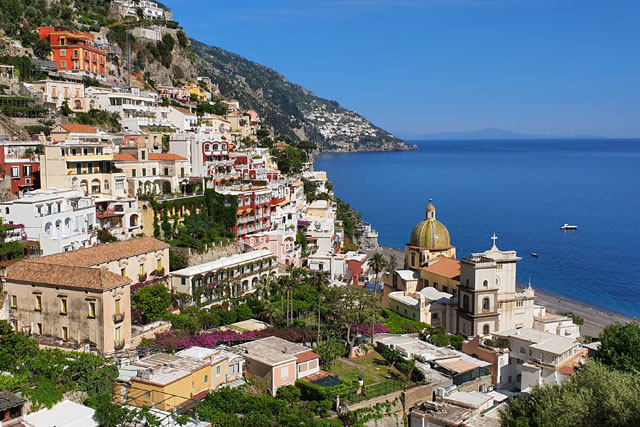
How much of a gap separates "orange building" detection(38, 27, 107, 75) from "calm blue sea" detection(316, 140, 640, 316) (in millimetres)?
45392

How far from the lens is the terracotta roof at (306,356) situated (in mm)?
29469

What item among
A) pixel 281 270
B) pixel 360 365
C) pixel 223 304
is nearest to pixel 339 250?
pixel 281 270

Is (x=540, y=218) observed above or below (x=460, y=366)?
below

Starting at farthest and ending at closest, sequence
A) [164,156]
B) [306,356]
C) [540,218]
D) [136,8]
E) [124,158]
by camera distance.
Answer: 1. [540,218]
2. [136,8]
3. [164,156]
4. [124,158]
5. [306,356]

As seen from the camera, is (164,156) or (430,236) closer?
(164,156)

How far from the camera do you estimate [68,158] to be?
4103 centimetres

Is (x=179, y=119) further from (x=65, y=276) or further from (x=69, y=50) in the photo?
(x=65, y=276)

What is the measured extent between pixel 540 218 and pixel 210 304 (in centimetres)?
9107

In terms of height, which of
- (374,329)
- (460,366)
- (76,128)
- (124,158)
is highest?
(76,128)

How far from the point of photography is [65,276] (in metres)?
28.1

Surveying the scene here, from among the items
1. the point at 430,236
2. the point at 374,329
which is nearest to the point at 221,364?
the point at 374,329

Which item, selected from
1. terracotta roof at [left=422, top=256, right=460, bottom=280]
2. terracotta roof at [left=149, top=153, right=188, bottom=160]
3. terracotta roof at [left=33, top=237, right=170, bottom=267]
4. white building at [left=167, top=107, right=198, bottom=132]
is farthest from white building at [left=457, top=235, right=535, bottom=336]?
white building at [left=167, top=107, right=198, bottom=132]

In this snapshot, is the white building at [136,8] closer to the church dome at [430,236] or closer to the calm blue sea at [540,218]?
the calm blue sea at [540,218]

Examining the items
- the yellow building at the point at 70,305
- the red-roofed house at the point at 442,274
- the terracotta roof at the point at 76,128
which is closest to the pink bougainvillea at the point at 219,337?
the yellow building at the point at 70,305
